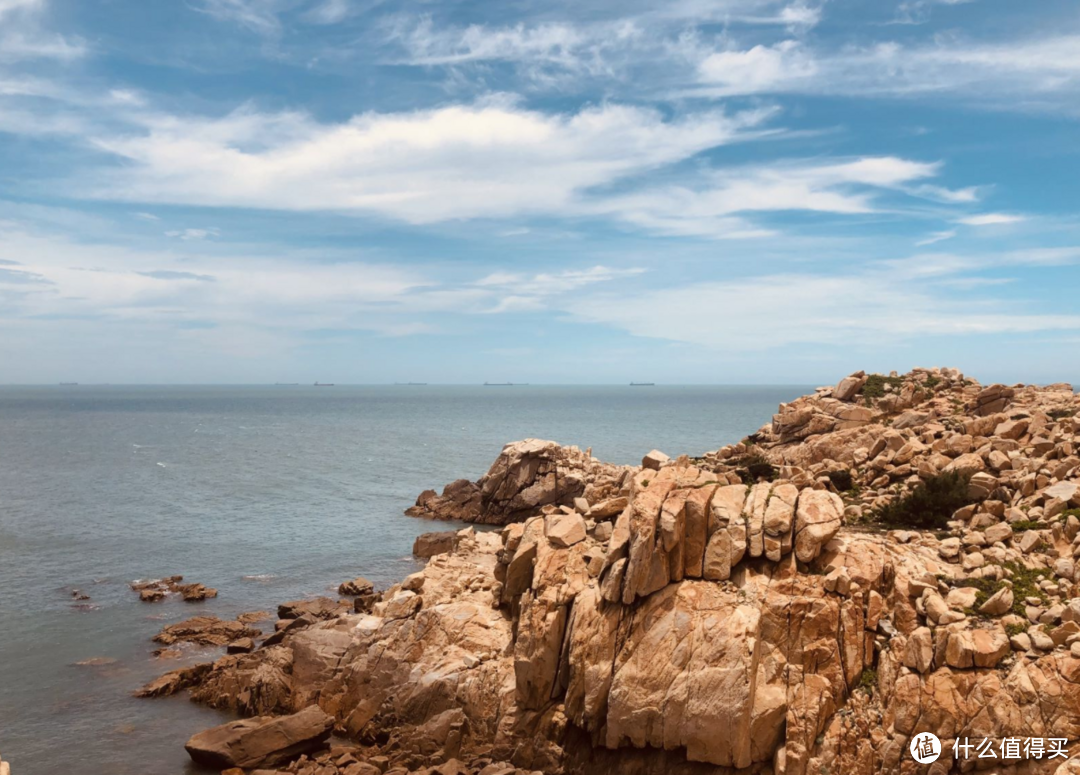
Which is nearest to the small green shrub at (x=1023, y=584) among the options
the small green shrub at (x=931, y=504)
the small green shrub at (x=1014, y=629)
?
the small green shrub at (x=1014, y=629)

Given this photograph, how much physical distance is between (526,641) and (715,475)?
8855 mm

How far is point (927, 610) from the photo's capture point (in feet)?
76.2

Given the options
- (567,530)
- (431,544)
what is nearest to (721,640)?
(567,530)

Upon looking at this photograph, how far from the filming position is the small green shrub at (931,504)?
29328 mm

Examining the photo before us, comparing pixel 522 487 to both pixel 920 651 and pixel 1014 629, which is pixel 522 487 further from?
pixel 1014 629

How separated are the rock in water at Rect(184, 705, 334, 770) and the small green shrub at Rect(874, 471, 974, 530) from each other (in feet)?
71.6

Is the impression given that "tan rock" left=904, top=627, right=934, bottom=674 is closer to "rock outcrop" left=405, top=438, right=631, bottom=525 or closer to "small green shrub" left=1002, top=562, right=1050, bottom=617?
"small green shrub" left=1002, top=562, right=1050, bottom=617

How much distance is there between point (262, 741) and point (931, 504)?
82.4ft

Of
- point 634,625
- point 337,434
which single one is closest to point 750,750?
point 634,625

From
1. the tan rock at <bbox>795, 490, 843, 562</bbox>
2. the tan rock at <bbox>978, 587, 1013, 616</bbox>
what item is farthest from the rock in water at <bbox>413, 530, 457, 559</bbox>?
the tan rock at <bbox>978, 587, 1013, 616</bbox>

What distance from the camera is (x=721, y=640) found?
76.1 ft

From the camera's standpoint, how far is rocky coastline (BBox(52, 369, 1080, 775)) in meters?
21.8

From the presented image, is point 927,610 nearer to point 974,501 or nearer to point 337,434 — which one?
point 974,501

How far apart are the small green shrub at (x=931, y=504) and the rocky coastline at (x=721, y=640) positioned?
77 millimetres
